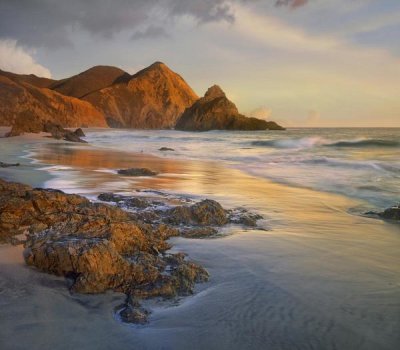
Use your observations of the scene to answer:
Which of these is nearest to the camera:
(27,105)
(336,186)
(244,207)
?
(244,207)

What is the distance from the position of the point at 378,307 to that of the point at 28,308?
2.08 m

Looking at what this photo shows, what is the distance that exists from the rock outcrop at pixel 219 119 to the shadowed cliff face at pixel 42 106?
873 inches

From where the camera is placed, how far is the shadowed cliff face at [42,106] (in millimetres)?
58500

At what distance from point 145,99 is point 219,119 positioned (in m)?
53.9

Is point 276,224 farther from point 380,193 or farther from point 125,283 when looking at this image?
point 380,193

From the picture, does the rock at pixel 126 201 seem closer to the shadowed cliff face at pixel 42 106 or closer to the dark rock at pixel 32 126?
the dark rock at pixel 32 126

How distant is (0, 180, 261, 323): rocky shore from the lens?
269 centimetres

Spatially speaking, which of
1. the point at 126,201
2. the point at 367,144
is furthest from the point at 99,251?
the point at 367,144

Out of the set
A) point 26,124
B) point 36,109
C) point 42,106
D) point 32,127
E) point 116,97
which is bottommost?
point 32,127

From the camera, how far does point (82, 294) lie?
259cm

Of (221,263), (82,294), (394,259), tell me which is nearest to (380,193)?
(394,259)

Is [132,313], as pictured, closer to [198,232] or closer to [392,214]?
[198,232]

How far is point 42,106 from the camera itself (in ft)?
228

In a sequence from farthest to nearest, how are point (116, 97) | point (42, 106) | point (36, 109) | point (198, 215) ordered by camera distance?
point (116, 97) < point (42, 106) < point (36, 109) < point (198, 215)
